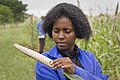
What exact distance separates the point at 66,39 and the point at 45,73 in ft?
0.74

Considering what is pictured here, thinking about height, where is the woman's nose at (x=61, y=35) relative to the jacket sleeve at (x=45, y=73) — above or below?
above

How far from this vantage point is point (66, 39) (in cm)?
239

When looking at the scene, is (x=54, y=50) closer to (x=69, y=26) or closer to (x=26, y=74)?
(x=69, y=26)

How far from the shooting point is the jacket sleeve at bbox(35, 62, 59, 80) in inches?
91.3

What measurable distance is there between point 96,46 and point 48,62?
3478mm

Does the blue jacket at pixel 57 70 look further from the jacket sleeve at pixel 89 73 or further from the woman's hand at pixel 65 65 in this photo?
the woman's hand at pixel 65 65

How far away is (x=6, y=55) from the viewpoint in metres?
12.0

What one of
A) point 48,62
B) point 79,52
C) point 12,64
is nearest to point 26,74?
point 12,64

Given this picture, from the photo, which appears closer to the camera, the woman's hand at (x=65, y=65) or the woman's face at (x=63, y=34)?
the woman's hand at (x=65, y=65)

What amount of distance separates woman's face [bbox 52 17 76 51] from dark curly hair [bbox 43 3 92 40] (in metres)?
0.04

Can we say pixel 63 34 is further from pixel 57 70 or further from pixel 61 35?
pixel 57 70

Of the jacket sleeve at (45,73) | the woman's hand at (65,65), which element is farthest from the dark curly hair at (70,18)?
the woman's hand at (65,65)

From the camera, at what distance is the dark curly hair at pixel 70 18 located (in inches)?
97.7

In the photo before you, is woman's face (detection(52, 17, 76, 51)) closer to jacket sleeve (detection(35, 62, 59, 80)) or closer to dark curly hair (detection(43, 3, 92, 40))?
dark curly hair (detection(43, 3, 92, 40))
